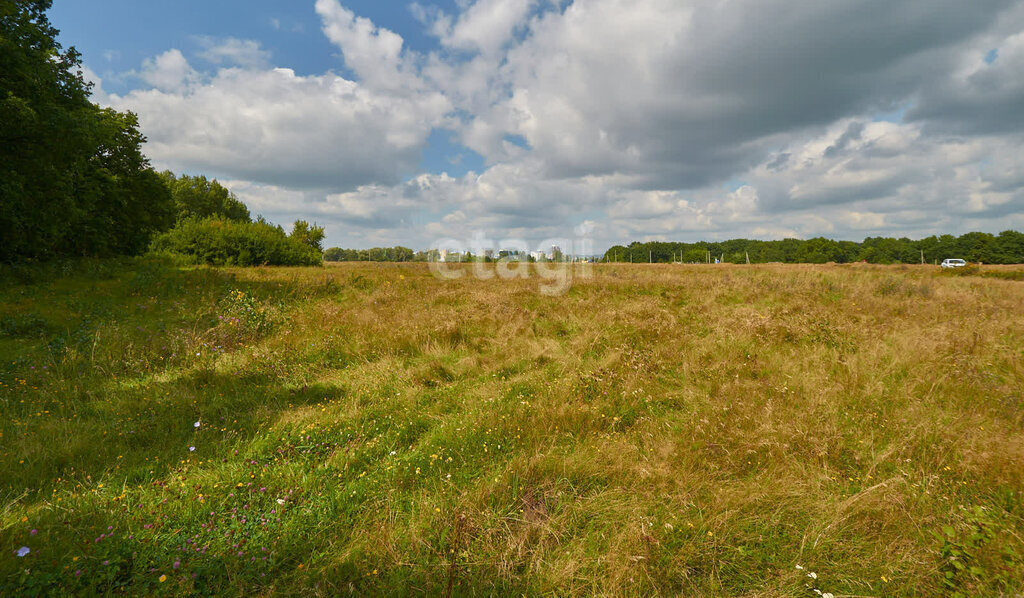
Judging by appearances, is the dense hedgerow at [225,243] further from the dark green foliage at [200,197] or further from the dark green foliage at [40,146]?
the dark green foliage at [200,197]

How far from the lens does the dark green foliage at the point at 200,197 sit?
2042 inches

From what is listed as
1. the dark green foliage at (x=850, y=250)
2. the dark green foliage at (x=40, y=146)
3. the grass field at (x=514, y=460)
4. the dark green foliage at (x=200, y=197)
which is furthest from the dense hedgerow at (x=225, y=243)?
the dark green foliage at (x=850, y=250)

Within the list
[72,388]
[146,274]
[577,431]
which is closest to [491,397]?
[577,431]

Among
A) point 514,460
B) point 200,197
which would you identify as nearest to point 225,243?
point 514,460

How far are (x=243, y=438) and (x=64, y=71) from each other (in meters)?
24.3

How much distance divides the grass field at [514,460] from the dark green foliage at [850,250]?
78.1m

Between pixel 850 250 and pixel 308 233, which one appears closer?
pixel 308 233

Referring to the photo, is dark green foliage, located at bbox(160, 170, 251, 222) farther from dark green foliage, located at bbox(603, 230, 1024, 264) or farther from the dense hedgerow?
dark green foliage, located at bbox(603, 230, 1024, 264)

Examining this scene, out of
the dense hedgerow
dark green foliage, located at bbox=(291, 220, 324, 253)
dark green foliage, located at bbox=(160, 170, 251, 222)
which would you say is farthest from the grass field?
dark green foliage, located at bbox=(160, 170, 251, 222)

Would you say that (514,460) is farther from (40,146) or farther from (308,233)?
(308,233)

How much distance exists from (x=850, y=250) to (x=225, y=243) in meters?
116

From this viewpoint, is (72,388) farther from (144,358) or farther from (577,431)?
(577,431)

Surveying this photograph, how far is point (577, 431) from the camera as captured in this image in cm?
477

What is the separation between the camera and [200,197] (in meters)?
55.4
